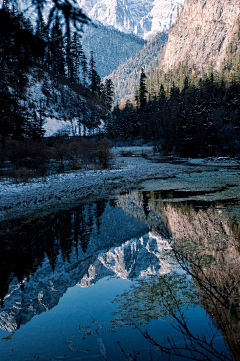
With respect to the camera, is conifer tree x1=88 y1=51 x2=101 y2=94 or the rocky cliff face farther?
the rocky cliff face

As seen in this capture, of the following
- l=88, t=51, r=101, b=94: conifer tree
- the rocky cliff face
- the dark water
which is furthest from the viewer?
the rocky cliff face

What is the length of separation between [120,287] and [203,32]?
18607 cm

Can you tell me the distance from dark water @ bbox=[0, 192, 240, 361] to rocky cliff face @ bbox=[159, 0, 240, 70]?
145 meters

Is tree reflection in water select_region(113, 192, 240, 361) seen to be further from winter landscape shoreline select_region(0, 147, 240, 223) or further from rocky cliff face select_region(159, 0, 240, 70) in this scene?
rocky cliff face select_region(159, 0, 240, 70)

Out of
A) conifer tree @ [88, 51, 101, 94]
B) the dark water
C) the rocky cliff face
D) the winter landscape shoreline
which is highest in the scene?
the rocky cliff face

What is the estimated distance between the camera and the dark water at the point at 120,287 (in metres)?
4.75

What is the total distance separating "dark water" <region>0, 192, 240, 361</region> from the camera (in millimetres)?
4754

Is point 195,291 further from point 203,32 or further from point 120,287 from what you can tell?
point 203,32

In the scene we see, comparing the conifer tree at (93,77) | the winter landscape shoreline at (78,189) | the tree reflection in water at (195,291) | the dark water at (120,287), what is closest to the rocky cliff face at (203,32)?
the conifer tree at (93,77)

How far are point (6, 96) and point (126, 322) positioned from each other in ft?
17.0

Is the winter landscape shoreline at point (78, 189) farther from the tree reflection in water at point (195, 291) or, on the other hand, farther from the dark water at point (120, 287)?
the tree reflection in water at point (195, 291)

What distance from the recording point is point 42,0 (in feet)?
11.3

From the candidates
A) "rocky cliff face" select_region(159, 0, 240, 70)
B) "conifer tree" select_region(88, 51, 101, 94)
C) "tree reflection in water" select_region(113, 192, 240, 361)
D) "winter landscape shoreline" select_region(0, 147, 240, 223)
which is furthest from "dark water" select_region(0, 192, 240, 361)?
"rocky cliff face" select_region(159, 0, 240, 70)

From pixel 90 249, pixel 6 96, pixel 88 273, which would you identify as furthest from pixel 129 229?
pixel 6 96
